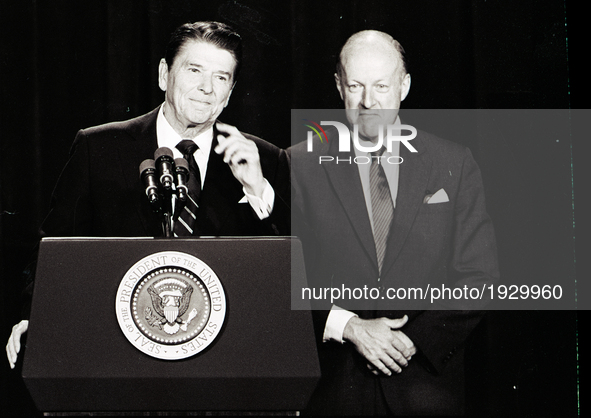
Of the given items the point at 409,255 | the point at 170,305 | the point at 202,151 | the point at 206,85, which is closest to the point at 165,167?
the point at 170,305

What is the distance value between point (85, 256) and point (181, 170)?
461mm

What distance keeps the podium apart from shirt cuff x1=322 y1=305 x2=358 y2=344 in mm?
916

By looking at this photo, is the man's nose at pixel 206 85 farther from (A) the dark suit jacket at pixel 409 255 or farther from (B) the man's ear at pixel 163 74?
(A) the dark suit jacket at pixel 409 255

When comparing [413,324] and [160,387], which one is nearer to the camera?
[160,387]

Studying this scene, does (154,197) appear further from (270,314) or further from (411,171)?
(411,171)

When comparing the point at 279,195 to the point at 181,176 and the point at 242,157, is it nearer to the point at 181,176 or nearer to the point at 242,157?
the point at 242,157

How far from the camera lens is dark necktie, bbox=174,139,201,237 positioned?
10.0ft

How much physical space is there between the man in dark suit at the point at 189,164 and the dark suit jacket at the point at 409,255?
206 millimetres

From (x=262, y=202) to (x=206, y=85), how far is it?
2.29 ft

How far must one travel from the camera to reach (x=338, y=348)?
10.1 ft

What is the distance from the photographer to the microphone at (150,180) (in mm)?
2117

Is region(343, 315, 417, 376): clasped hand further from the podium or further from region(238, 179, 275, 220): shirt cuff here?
the podium

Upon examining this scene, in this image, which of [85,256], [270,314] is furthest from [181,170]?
[270,314]

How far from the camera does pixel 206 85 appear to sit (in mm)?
3203
